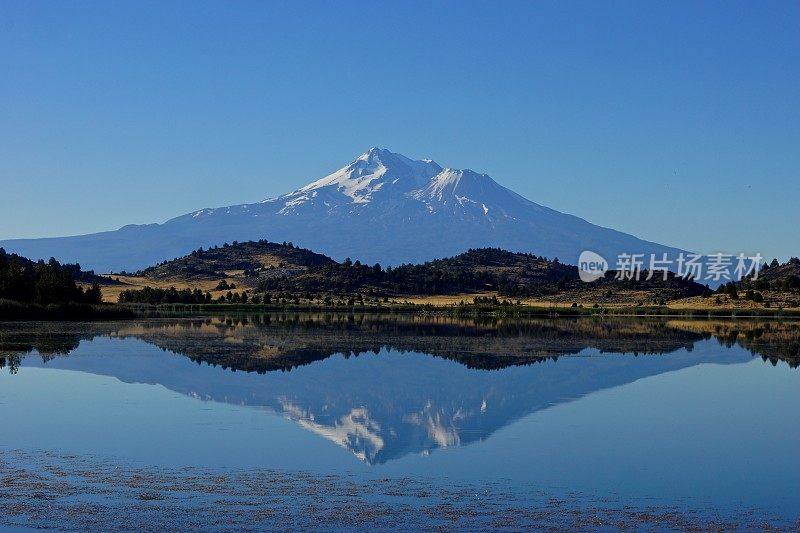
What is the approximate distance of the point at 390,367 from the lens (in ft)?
167

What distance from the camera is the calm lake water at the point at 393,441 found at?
63.2 ft

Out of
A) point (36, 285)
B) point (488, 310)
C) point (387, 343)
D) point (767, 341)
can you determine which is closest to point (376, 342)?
point (387, 343)

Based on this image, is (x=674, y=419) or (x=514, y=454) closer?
(x=514, y=454)

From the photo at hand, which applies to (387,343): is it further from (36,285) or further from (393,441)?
(36,285)

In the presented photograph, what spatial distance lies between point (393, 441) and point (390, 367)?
23019 mm

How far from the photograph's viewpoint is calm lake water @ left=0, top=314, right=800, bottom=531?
19266 millimetres

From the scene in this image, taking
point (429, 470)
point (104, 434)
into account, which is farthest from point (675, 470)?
point (104, 434)

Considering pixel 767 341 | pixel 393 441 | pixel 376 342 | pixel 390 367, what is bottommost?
pixel 393 441

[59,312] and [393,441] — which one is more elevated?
[393,441]

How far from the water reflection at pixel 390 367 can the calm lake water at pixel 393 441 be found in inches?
8.6

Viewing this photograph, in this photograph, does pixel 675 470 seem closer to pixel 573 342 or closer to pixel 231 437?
pixel 231 437

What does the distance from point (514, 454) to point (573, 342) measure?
157 ft

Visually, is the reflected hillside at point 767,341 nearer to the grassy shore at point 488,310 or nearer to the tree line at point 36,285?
the grassy shore at point 488,310

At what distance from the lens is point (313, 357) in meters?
56.6
